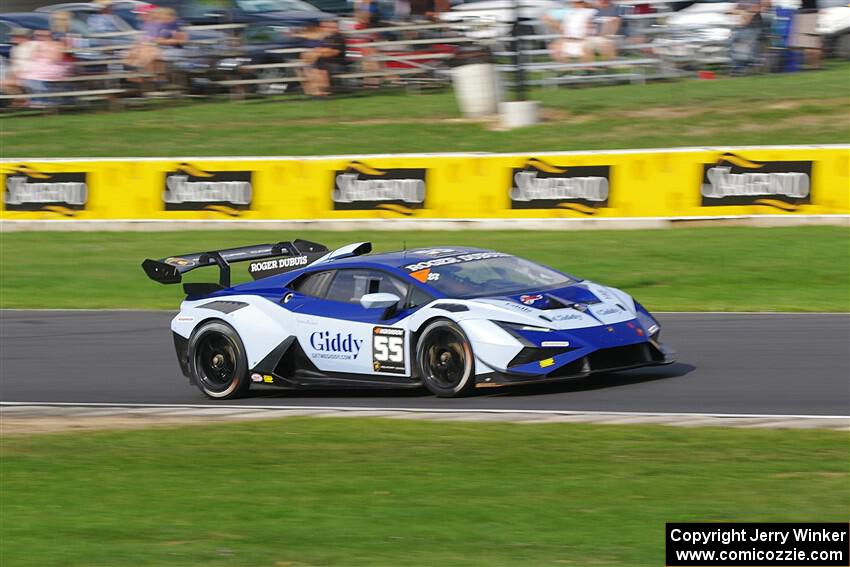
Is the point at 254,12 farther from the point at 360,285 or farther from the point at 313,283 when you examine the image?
the point at 360,285

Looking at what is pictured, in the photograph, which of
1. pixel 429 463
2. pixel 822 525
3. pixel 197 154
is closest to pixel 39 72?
pixel 197 154

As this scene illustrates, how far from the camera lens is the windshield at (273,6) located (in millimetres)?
26984

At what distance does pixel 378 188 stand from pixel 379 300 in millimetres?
10135

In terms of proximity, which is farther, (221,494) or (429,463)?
(429,463)

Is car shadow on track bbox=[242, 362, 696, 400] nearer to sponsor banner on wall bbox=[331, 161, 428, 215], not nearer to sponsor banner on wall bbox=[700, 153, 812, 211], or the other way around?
sponsor banner on wall bbox=[700, 153, 812, 211]

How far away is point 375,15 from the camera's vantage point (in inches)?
1051

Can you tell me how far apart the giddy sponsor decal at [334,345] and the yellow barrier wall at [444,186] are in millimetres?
8866

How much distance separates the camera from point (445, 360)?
424 inches

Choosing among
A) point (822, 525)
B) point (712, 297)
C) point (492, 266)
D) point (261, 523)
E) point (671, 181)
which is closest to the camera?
point (822, 525)

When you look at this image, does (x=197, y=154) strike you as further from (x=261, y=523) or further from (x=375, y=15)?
(x=261, y=523)

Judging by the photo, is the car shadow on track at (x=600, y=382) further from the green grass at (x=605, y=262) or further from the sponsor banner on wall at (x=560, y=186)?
the sponsor banner on wall at (x=560, y=186)

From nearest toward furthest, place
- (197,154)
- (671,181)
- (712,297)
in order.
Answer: (712,297) → (671,181) → (197,154)

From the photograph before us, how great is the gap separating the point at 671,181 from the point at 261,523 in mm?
12940

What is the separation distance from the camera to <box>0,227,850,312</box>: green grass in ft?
53.0
